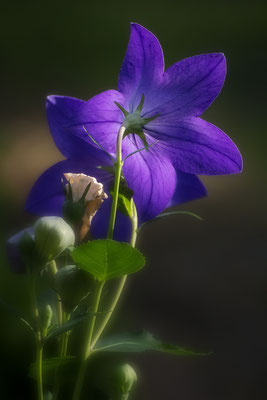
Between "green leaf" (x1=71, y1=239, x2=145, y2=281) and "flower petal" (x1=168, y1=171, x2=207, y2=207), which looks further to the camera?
"flower petal" (x1=168, y1=171, x2=207, y2=207)

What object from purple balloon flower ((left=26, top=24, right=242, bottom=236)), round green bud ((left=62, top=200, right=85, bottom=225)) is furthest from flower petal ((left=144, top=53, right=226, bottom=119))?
round green bud ((left=62, top=200, right=85, bottom=225))

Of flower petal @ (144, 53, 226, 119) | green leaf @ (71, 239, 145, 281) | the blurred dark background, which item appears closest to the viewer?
green leaf @ (71, 239, 145, 281)

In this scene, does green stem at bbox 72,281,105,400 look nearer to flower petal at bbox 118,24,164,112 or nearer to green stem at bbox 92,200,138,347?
green stem at bbox 92,200,138,347

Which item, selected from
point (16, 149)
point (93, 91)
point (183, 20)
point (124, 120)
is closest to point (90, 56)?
point (93, 91)

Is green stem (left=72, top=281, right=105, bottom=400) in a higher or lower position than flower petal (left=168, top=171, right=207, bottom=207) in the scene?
lower

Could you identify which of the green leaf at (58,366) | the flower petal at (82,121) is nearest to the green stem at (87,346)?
the green leaf at (58,366)

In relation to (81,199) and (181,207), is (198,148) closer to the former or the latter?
(81,199)

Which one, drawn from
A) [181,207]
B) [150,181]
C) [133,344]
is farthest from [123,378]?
[181,207]

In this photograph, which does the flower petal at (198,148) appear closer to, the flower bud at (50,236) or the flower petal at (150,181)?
the flower petal at (150,181)
